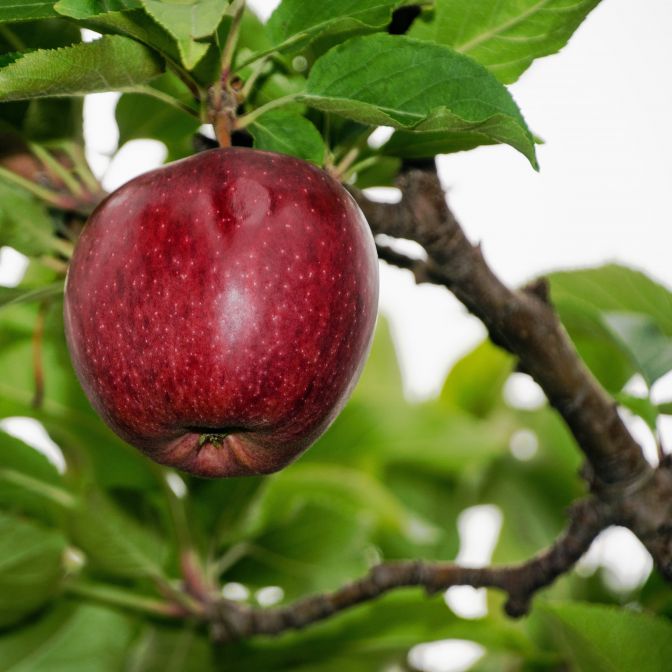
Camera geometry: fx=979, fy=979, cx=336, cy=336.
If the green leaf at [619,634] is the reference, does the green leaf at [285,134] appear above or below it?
above

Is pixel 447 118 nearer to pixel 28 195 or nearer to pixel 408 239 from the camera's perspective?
pixel 408 239

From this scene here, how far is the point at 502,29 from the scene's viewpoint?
64 centimetres

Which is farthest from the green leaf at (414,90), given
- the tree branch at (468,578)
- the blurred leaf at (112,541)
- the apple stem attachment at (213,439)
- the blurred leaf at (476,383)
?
the blurred leaf at (476,383)

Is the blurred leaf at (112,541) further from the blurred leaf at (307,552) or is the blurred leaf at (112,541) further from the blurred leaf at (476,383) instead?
the blurred leaf at (476,383)

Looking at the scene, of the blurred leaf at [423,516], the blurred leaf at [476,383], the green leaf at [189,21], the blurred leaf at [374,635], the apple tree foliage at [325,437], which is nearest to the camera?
the green leaf at [189,21]

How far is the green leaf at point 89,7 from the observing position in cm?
49

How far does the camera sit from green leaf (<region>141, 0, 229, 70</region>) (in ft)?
1.45

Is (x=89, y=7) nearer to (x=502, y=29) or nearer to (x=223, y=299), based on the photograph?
(x=223, y=299)

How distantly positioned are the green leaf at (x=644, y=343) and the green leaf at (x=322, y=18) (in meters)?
0.35

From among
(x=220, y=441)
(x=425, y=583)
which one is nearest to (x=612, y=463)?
(x=425, y=583)

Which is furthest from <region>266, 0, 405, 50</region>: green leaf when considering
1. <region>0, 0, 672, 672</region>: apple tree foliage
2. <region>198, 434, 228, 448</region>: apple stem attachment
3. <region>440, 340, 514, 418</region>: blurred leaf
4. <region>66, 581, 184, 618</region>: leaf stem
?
<region>440, 340, 514, 418</region>: blurred leaf

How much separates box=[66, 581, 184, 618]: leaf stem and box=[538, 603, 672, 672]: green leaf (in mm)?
420

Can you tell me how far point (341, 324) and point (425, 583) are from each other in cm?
32

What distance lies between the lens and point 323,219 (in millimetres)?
552
